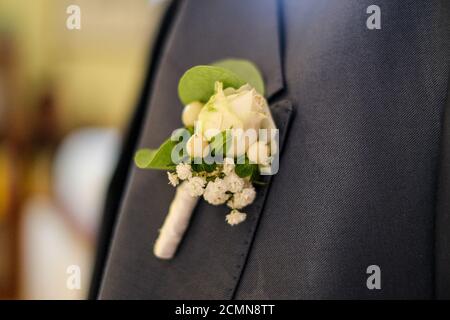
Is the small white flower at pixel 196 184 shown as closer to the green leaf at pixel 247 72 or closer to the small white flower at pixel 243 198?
the small white flower at pixel 243 198

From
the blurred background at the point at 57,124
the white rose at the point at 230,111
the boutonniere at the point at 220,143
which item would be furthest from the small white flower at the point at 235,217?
the blurred background at the point at 57,124

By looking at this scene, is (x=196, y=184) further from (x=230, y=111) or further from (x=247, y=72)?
(x=247, y=72)

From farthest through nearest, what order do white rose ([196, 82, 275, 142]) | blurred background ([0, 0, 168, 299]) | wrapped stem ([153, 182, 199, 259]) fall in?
blurred background ([0, 0, 168, 299]), wrapped stem ([153, 182, 199, 259]), white rose ([196, 82, 275, 142])

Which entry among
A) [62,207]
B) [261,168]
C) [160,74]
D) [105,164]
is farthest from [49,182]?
[261,168]

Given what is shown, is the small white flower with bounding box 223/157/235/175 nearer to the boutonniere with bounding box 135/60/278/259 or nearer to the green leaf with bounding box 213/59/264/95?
the boutonniere with bounding box 135/60/278/259

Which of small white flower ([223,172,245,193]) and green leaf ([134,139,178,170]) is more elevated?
green leaf ([134,139,178,170])

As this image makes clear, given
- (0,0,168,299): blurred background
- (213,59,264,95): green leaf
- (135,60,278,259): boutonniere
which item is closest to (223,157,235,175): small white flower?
(135,60,278,259): boutonniere

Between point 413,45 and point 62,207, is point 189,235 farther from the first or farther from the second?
point 62,207

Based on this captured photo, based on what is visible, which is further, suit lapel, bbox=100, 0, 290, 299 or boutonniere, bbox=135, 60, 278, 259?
suit lapel, bbox=100, 0, 290, 299
